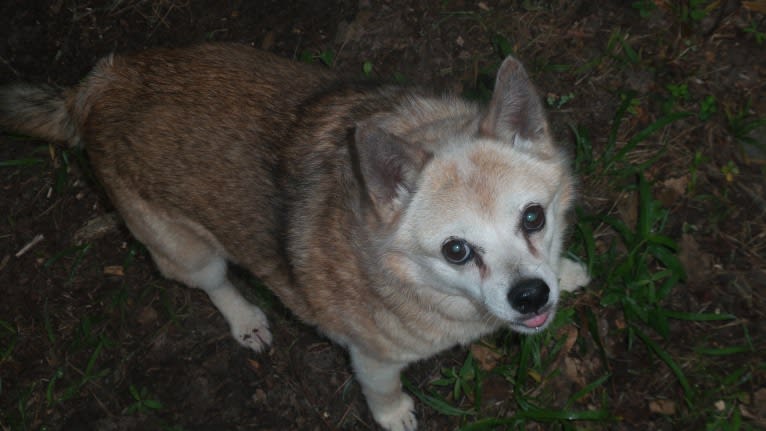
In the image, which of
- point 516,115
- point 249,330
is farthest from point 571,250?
point 249,330

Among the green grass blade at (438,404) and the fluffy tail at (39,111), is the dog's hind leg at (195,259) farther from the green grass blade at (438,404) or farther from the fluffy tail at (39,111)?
the green grass blade at (438,404)

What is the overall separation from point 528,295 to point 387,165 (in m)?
0.68

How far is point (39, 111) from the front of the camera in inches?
132

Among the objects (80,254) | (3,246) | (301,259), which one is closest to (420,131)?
(301,259)

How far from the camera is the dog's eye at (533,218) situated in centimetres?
246

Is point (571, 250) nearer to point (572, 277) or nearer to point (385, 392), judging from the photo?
point (572, 277)

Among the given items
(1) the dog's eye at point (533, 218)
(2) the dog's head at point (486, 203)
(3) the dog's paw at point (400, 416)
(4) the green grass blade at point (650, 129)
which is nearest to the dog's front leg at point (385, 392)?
(3) the dog's paw at point (400, 416)

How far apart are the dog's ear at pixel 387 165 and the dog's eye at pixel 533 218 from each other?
417mm

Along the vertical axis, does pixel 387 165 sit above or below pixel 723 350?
above

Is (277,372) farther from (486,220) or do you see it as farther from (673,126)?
(673,126)

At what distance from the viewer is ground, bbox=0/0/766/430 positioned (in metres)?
3.46

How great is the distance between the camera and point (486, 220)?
2383mm

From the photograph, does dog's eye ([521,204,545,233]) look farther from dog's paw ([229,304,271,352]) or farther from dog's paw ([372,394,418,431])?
dog's paw ([229,304,271,352])

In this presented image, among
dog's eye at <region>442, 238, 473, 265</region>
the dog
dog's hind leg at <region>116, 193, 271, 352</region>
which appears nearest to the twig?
the dog
